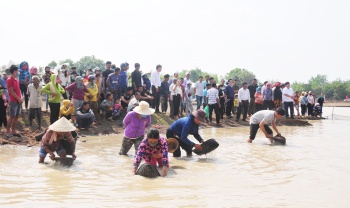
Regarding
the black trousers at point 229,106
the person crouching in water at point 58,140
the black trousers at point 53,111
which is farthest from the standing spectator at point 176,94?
the person crouching in water at point 58,140

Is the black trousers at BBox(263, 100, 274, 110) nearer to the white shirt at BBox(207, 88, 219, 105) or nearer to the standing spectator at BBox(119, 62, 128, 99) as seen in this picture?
the white shirt at BBox(207, 88, 219, 105)

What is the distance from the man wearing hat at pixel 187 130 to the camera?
8.88 meters

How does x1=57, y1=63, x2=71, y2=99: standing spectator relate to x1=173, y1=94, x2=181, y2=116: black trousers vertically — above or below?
above

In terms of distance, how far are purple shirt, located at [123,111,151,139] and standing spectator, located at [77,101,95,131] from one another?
4.15 metres

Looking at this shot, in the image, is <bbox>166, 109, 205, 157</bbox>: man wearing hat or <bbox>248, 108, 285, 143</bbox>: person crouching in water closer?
<bbox>166, 109, 205, 157</bbox>: man wearing hat

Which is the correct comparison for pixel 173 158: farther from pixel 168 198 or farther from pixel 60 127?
pixel 168 198

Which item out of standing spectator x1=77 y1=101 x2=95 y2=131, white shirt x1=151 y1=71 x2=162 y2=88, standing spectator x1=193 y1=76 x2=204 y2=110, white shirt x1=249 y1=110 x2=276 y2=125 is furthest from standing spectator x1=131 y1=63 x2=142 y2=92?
white shirt x1=249 y1=110 x2=276 y2=125

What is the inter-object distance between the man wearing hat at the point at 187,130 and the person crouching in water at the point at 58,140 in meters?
2.37

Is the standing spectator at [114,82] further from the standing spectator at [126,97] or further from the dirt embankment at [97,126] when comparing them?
the dirt embankment at [97,126]

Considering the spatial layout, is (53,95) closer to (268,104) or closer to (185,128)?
(185,128)

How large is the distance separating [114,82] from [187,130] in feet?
21.4

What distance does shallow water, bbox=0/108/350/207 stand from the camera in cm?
574

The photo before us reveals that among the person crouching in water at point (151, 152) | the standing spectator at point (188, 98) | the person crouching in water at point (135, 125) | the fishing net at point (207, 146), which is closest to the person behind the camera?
the person crouching in water at point (151, 152)

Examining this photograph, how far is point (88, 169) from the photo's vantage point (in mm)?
7898
